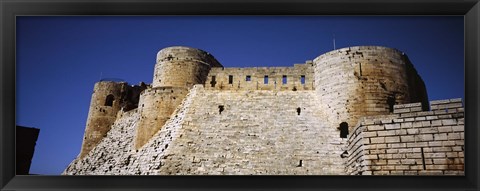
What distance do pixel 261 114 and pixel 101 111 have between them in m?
7.24

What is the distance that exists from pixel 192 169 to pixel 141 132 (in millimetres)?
2830

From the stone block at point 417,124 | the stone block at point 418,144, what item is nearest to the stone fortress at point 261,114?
the stone block at point 417,124

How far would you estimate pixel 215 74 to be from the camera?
1370 centimetres

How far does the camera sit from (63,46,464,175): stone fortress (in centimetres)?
1055

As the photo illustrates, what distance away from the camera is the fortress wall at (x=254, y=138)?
34.3ft

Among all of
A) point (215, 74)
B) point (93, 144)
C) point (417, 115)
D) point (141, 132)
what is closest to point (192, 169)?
point (141, 132)

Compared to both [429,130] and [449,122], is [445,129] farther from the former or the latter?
[429,130]

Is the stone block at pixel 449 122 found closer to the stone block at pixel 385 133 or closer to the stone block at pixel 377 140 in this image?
the stone block at pixel 385 133

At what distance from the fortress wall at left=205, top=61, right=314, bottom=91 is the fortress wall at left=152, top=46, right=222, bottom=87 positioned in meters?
0.34

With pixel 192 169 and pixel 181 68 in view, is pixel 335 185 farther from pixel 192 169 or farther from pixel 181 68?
pixel 181 68

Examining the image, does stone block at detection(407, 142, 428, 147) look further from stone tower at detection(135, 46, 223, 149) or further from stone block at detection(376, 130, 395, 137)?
stone tower at detection(135, 46, 223, 149)

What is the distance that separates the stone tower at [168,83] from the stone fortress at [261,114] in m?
0.03

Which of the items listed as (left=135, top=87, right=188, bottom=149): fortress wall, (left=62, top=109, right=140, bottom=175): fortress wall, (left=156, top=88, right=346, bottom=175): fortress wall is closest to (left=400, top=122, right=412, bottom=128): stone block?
(left=156, top=88, right=346, bottom=175): fortress wall

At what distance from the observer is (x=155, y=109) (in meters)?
12.8
